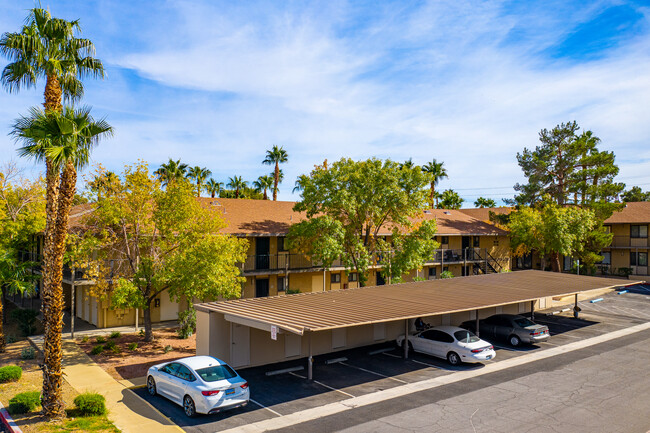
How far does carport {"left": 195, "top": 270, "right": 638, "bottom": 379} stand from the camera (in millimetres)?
17656

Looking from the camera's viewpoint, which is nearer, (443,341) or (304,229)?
(443,341)

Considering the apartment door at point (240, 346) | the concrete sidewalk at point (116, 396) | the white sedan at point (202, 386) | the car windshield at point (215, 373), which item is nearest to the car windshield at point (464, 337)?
the apartment door at point (240, 346)

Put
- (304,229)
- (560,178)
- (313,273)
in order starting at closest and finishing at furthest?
(304,229) < (313,273) < (560,178)

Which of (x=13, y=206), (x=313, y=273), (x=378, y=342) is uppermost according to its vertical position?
(x=13, y=206)

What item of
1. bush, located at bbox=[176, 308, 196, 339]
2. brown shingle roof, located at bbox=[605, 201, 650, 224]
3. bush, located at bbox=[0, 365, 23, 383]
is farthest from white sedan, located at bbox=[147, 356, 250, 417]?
brown shingle roof, located at bbox=[605, 201, 650, 224]

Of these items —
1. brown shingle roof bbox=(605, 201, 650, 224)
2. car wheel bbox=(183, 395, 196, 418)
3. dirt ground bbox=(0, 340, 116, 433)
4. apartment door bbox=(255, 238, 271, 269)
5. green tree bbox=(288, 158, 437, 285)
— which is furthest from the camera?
brown shingle roof bbox=(605, 201, 650, 224)

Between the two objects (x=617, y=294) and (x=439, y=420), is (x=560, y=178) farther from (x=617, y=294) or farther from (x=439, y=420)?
(x=439, y=420)

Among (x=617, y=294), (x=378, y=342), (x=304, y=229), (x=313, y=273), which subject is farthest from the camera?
(x=617, y=294)

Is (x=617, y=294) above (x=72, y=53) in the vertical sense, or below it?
below

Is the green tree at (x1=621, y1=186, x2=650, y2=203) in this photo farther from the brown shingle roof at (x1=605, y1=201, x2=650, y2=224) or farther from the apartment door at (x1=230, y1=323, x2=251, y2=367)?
the apartment door at (x1=230, y1=323, x2=251, y2=367)

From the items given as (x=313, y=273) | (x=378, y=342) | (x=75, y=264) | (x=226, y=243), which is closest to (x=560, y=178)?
(x=313, y=273)

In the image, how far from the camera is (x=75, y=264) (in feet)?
71.9

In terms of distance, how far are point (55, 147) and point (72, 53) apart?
424cm

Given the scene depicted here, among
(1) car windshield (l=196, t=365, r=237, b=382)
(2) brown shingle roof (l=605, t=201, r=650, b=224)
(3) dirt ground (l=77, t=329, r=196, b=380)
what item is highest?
(2) brown shingle roof (l=605, t=201, r=650, b=224)
